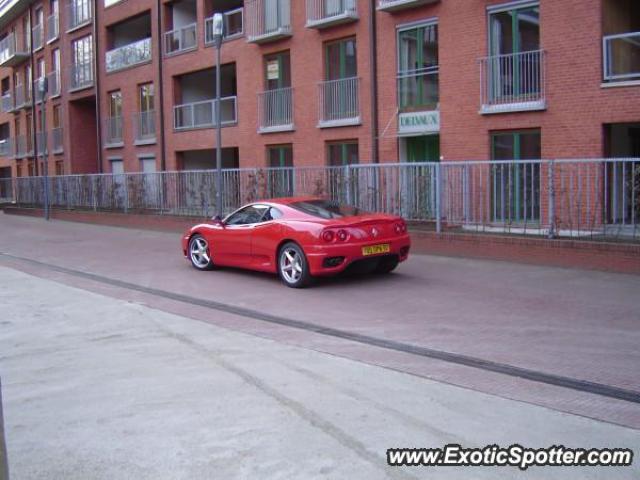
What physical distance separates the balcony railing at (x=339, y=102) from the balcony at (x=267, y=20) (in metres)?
2.43

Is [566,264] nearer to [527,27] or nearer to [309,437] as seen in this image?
[527,27]

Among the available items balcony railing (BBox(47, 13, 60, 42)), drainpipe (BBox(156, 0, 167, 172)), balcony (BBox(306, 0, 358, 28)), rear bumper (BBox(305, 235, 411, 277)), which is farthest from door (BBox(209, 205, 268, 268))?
balcony railing (BBox(47, 13, 60, 42))

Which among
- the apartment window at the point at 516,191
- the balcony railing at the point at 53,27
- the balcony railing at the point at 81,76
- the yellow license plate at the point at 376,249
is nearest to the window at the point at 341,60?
the apartment window at the point at 516,191

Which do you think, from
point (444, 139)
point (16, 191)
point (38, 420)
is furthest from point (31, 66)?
point (38, 420)

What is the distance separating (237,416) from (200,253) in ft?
26.8

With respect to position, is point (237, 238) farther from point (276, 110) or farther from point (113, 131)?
point (113, 131)

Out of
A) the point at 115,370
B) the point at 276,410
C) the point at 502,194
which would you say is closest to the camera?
the point at 276,410

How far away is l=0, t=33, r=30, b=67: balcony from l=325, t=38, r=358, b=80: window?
2717 centimetres

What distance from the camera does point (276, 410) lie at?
5.22m

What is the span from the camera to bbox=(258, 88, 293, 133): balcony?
74.4 feet

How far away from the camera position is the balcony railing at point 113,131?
32225 millimetres

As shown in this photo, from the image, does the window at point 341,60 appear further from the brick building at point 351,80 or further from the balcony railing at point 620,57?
the balcony railing at point 620,57

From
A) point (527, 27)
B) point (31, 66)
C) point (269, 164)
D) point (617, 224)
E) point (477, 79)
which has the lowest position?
point (617, 224)

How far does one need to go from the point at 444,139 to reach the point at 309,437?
14.1m
